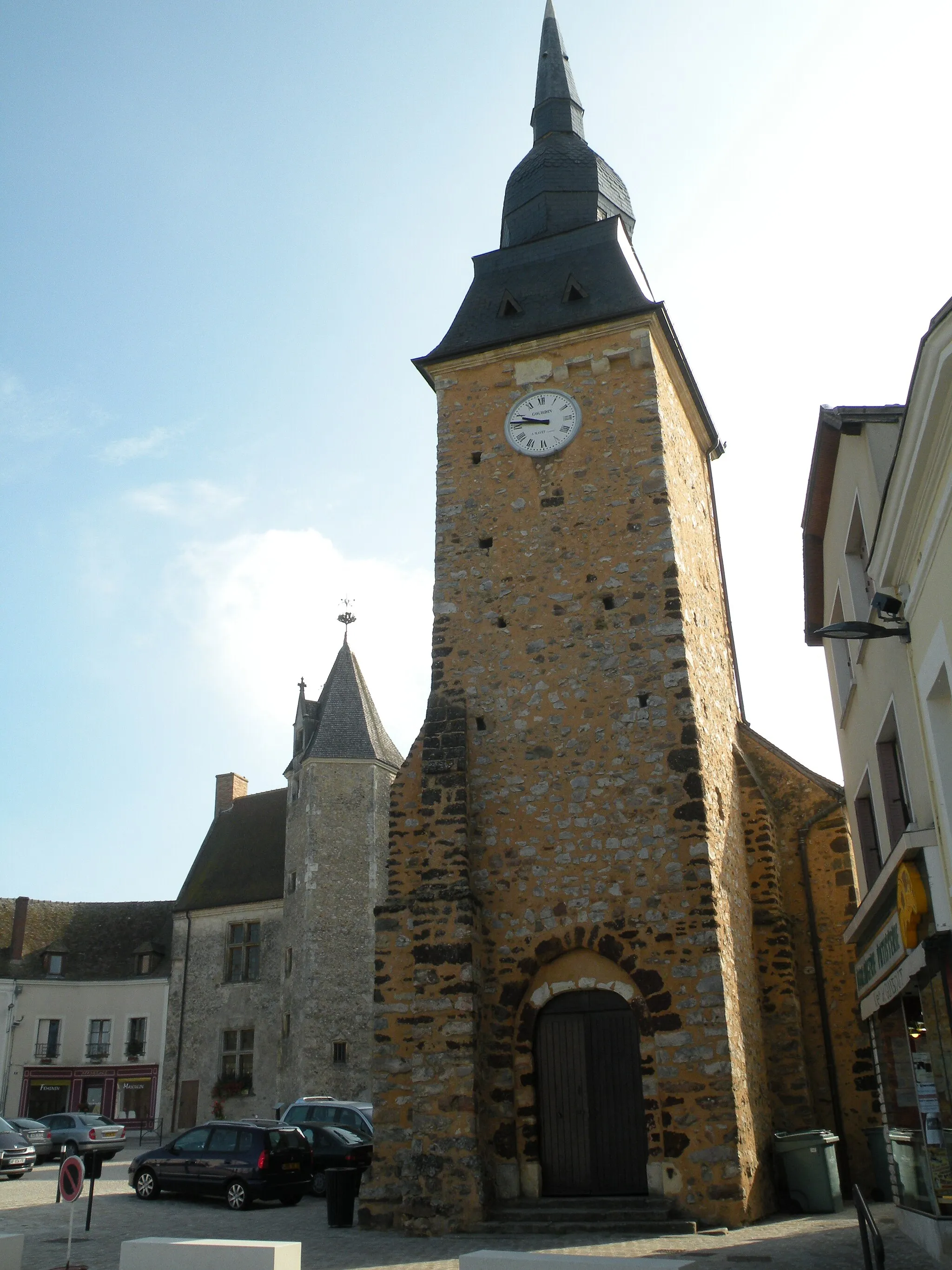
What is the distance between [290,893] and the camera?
27844mm

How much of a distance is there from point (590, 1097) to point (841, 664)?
A: 570 cm

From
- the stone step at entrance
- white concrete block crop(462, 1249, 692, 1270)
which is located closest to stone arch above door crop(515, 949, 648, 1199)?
the stone step at entrance

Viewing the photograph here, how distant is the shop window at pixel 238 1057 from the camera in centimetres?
2802

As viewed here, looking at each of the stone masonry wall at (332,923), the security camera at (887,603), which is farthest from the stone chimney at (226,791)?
the security camera at (887,603)

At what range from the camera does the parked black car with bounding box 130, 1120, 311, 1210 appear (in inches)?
538

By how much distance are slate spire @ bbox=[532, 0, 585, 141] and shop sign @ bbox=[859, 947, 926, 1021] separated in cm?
1491

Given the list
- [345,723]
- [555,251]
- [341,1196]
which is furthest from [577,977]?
[345,723]

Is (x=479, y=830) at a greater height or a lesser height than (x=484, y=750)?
lesser

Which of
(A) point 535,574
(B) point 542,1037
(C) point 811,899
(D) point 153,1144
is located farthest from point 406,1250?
A: (D) point 153,1144

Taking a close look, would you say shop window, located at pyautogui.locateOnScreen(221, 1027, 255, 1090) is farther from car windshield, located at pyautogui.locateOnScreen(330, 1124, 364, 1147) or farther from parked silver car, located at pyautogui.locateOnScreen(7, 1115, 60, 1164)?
car windshield, located at pyautogui.locateOnScreen(330, 1124, 364, 1147)

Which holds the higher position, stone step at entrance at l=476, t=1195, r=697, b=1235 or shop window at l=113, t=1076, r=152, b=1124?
shop window at l=113, t=1076, r=152, b=1124

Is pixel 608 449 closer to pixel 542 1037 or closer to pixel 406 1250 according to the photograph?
pixel 542 1037

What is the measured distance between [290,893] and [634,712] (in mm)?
17718

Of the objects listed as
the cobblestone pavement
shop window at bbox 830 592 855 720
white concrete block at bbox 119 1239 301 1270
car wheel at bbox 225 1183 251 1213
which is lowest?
the cobblestone pavement
